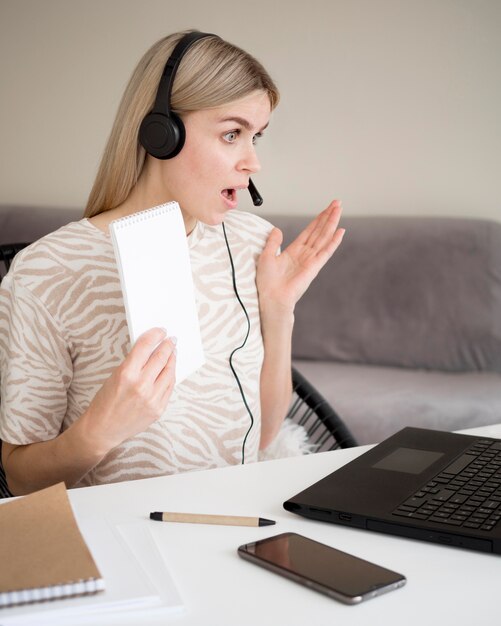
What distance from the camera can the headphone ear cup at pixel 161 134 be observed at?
117cm

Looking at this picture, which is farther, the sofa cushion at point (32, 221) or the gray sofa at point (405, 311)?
the sofa cushion at point (32, 221)

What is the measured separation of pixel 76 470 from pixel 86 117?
6.88 ft

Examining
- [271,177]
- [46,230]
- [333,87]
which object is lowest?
[46,230]

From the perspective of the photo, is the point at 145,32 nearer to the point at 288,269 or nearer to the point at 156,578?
the point at 288,269

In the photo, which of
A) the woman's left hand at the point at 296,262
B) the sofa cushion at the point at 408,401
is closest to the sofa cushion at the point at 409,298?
the sofa cushion at the point at 408,401

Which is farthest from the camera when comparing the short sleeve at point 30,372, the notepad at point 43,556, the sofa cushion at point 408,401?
the sofa cushion at point 408,401

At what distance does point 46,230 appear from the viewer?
2852 mm

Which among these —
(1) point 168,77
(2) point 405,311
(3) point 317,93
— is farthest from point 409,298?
(1) point 168,77

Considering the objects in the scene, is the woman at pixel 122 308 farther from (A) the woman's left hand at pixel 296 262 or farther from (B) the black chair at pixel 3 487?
(B) the black chair at pixel 3 487

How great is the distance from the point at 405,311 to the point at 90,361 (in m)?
1.56

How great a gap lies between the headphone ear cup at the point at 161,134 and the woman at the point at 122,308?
32mm

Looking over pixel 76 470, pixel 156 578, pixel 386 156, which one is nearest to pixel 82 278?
pixel 76 470

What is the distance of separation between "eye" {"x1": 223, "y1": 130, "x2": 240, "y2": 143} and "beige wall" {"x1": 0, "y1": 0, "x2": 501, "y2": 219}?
158 cm

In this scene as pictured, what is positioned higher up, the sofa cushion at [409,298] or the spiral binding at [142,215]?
the spiral binding at [142,215]
